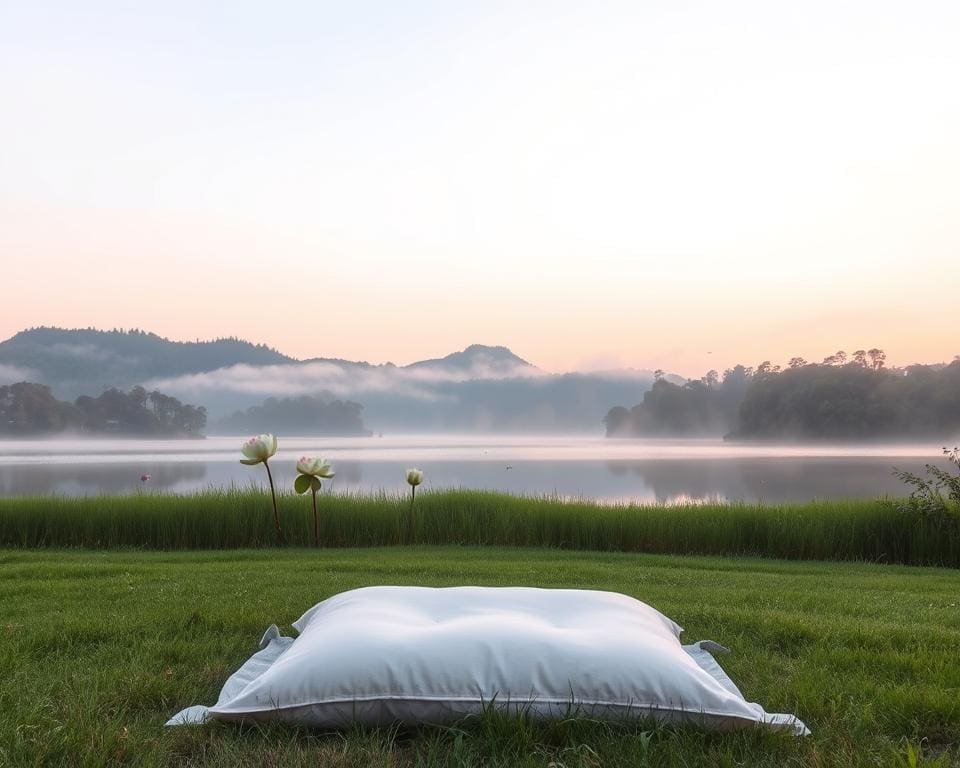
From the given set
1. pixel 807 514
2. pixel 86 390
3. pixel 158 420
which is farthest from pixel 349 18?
pixel 86 390

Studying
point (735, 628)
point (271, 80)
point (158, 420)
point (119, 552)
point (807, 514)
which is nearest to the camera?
point (735, 628)

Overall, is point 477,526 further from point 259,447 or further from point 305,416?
point 305,416

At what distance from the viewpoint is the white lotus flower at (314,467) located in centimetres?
711

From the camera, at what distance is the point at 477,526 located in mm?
8180

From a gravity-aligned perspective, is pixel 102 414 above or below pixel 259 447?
below

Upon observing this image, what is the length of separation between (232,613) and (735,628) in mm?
2357

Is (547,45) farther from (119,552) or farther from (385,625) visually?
(385,625)

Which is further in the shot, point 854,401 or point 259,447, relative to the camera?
point 854,401

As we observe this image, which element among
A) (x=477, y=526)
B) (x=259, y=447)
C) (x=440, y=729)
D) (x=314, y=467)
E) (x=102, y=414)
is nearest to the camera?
(x=440, y=729)

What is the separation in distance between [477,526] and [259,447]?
2791 millimetres

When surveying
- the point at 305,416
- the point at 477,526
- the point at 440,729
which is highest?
the point at 440,729

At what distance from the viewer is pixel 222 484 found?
9.30 m

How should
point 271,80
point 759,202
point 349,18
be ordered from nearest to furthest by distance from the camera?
1. point 349,18
2. point 271,80
3. point 759,202

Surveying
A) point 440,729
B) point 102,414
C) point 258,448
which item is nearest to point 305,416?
point 102,414
